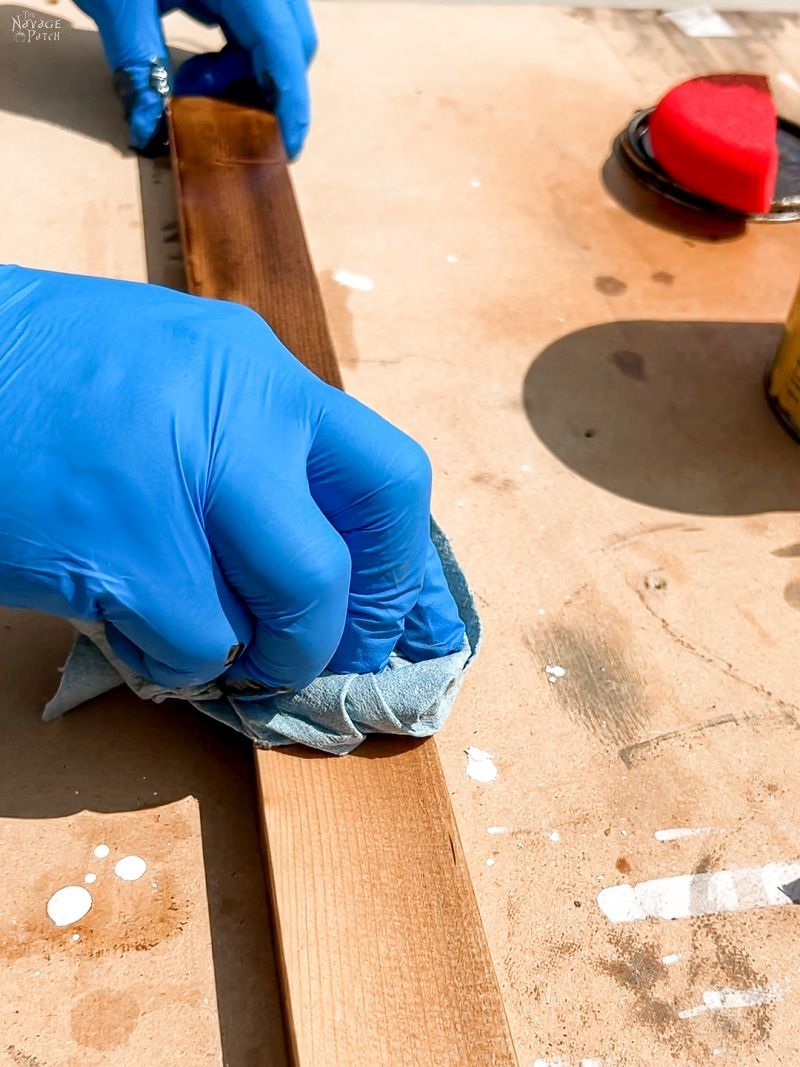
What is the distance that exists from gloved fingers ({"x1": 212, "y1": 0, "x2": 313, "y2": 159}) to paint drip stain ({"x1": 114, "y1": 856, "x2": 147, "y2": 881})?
7.74 feet

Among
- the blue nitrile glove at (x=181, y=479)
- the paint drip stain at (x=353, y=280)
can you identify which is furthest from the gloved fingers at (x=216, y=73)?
the blue nitrile glove at (x=181, y=479)

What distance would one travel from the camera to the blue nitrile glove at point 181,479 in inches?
47.0

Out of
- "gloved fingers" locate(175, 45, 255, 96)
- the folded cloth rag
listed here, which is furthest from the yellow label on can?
"gloved fingers" locate(175, 45, 255, 96)

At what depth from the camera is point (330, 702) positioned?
1635mm

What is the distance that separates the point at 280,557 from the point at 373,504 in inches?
8.3

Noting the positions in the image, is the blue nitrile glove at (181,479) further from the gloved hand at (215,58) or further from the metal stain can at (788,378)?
the gloved hand at (215,58)

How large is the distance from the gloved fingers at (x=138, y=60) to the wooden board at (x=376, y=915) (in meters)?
2.46

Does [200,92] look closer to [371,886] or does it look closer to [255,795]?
[255,795]

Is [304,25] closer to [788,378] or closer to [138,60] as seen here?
[138,60]

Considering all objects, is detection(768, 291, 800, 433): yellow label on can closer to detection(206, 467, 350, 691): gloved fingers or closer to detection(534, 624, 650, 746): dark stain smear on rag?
detection(534, 624, 650, 746): dark stain smear on rag

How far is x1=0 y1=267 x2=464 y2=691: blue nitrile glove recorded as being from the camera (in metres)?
1.19

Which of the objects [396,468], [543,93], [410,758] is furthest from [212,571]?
[543,93]

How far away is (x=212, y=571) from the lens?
1338mm

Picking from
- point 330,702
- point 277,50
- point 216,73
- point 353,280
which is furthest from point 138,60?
point 330,702
